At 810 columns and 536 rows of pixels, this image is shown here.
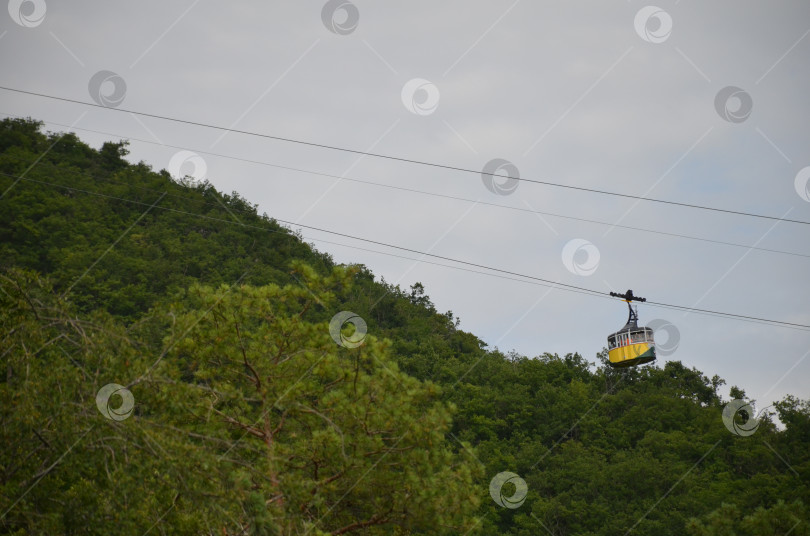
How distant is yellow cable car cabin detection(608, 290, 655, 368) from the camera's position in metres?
13.4

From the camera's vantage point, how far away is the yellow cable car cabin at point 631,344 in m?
13.4

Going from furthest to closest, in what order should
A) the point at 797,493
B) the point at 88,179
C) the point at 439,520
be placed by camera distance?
1. the point at 88,179
2. the point at 797,493
3. the point at 439,520

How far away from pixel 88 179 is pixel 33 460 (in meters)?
49.4

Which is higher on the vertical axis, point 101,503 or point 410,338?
point 410,338

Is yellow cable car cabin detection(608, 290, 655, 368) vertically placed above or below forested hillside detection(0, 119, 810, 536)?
above

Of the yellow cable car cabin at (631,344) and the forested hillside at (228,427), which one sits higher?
the yellow cable car cabin at (631,344)

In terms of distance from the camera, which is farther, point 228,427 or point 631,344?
point 631,344

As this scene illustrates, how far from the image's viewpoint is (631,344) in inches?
Result: 532

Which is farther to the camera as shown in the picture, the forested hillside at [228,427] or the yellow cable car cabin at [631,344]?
the yellow cable car cabin at [631,344]

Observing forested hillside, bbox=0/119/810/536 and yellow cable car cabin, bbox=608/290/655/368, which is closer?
forested hillside, bbox=0/119/810/536

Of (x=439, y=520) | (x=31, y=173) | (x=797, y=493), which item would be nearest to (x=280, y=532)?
(x=439, y=520)

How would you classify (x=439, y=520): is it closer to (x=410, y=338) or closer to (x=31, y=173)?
(x=410, y=338)

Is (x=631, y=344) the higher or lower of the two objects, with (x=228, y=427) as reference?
higher

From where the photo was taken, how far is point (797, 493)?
105ft
